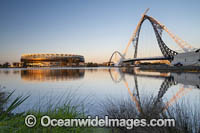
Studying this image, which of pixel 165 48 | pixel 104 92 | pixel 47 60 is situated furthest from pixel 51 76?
pixel 47 60

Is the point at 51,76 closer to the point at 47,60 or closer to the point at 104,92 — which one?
the point at 104,92

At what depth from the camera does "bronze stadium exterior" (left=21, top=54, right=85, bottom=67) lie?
3290 inches

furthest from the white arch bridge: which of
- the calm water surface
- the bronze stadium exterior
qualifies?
the bronze stadium exterior

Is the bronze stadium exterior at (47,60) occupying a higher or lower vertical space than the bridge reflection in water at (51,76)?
higher

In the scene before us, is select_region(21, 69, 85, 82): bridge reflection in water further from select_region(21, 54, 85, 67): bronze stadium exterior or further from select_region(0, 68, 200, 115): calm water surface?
select_region(21, 54, 85, 67): bronze stadium exterior

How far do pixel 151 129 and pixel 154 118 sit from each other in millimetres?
252

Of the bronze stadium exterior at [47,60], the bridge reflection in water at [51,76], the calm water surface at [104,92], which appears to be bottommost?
the calm water surface at [104,92]

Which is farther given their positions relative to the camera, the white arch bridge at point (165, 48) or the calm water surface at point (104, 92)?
the white arch bridge at point (165, 48)

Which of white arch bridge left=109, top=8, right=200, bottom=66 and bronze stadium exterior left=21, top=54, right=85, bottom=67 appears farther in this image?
bronze stadium exterior left=21, top=54, right=85, bottom=67

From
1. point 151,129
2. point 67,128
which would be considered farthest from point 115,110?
point 67,128

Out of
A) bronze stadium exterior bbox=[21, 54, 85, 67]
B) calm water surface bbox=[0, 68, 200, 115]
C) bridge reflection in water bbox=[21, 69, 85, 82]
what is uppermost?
bronze stadium exterior bbox=[21, 54, 85, 67]

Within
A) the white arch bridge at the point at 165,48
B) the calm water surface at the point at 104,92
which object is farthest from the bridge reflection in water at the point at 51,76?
the white arch bridge at the point at 165,48

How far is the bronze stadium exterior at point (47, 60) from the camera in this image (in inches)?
3290

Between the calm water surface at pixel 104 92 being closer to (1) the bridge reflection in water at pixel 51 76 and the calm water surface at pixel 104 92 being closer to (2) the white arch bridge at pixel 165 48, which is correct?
(1) the bridge reflection in water at pixel 51 76
